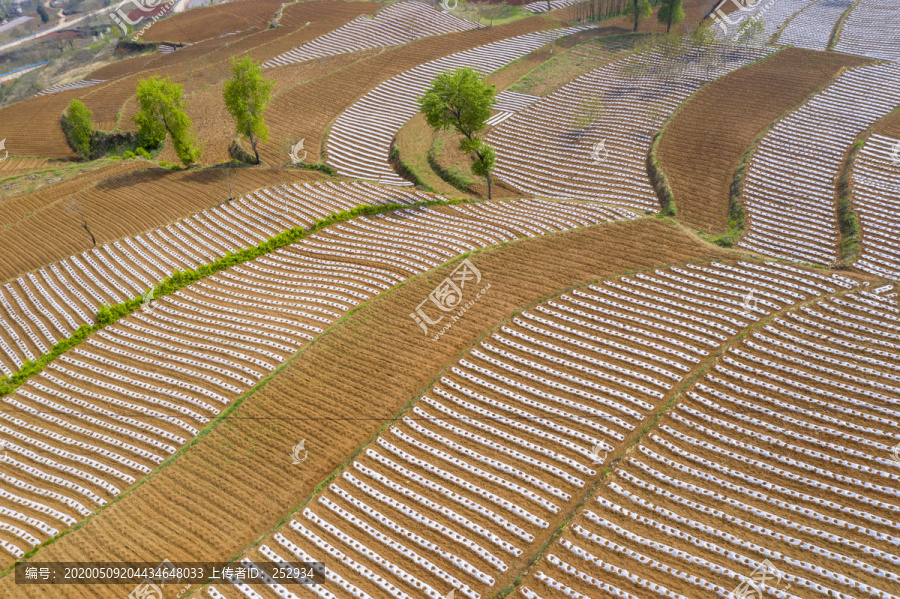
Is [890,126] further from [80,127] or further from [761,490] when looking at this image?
[80,127]

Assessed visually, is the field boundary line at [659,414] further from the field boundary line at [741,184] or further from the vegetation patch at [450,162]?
the vegetation patch at [450,162]

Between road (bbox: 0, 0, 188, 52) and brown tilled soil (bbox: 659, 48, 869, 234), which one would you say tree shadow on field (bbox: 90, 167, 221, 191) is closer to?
brown tilled soil (bbox: 659, 48, 869, 234)

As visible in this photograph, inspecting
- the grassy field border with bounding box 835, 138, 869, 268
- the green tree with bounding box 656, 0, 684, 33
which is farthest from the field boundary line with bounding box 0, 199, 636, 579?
the green tree with bounding box 656, 0, 684, 33

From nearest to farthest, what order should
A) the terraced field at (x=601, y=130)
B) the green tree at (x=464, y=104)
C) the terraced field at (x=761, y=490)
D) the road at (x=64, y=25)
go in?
the terraced field at (x=761, y=490) < the green tree at (x=464, y=104) < the terraced field at (x=601, y=130) < the road at (x=64, y=25)

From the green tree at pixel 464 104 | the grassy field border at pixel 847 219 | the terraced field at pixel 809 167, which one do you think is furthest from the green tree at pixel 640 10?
the green tree at pixel 464 104

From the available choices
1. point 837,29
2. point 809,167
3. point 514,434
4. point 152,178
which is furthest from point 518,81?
point 514,434

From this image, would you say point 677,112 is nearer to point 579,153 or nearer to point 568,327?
point 579,153
